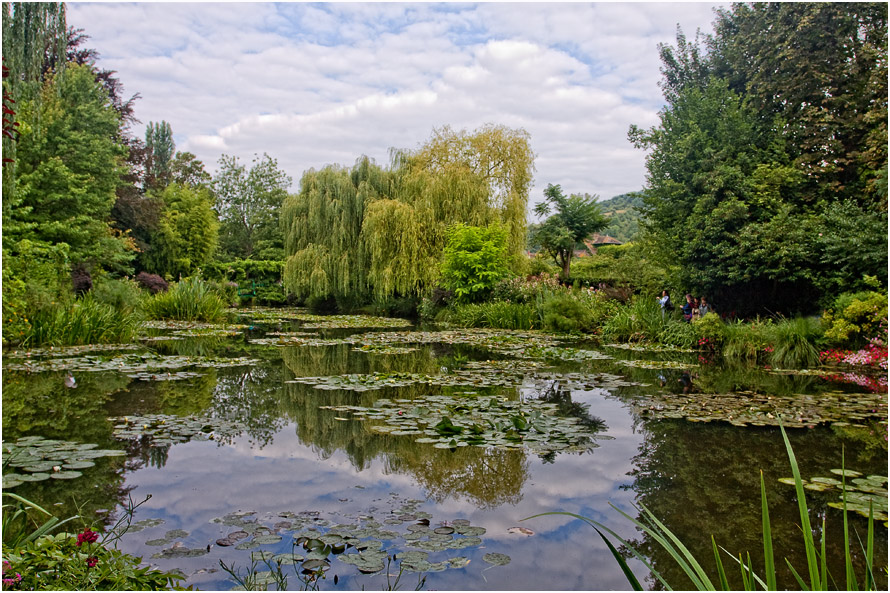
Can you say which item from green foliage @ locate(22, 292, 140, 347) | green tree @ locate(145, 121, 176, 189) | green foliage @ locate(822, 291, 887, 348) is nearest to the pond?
green foliage @ locate(22, 292, 140, 347)

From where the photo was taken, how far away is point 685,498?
157 inches

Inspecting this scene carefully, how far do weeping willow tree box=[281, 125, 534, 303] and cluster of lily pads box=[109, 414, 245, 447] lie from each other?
1560 centimetres

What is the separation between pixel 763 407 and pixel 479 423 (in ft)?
10.8

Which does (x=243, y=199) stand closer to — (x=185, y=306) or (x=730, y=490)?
(x=185, y=306)

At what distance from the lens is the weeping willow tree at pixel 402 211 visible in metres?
21.7

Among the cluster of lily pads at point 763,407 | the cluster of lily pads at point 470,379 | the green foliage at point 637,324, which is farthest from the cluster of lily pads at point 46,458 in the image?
the green foliage at point 637,324

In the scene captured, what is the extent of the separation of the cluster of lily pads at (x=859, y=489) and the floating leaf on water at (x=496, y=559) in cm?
218

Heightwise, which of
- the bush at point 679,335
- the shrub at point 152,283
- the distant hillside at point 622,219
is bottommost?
the bush at point 679,335

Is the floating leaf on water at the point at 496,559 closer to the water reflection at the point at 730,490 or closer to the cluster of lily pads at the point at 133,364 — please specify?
the water reflection at the point at 730,490

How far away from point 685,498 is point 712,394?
3.95 meters

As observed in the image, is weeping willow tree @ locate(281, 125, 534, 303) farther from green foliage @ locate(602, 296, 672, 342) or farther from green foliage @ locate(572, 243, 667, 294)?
green foliage @ locate(602, 296, 672, 342)

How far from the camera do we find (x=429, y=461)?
4.77 metres

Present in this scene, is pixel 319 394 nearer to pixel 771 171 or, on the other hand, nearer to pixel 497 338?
pixel 497 338

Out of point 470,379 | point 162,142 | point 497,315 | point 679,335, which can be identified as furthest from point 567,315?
point 162,142
